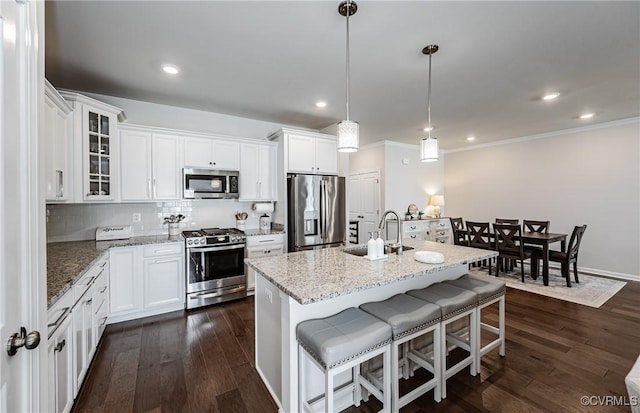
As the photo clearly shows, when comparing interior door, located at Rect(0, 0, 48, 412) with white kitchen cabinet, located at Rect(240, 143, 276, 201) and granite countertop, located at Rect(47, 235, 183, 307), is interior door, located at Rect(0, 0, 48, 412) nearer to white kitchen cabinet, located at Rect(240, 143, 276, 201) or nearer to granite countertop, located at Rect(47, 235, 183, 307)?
granite countertop, located at Rect(47, 235, 183, 307)

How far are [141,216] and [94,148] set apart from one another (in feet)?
3.35

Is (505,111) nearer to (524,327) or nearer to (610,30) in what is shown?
(610,30)

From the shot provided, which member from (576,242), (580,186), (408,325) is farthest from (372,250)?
(580,186)

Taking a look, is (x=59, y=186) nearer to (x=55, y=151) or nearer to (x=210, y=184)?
(x=55, y=151)

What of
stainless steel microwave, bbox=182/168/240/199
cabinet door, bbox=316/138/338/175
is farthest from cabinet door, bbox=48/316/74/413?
cabinet door, bbox=316/138/338/175

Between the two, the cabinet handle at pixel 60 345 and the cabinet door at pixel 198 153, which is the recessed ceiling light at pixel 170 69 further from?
the cabinet handle at pixel 60 345

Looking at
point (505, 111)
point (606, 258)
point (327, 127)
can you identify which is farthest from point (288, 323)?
point (606, 258)

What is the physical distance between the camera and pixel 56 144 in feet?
7.95

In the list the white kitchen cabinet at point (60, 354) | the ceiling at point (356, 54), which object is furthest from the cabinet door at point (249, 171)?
the white kitchen cabinet at point (60, 354)

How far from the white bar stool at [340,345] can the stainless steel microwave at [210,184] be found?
267 centimetres

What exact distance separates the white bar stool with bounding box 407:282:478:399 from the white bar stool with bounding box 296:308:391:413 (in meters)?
0.54

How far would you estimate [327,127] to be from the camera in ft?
15.6

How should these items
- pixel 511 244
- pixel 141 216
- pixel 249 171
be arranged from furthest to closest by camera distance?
1. pixel 511 244
2. pixel 249 171
3. pixel 141 216

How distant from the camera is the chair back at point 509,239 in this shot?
4.38 meters
